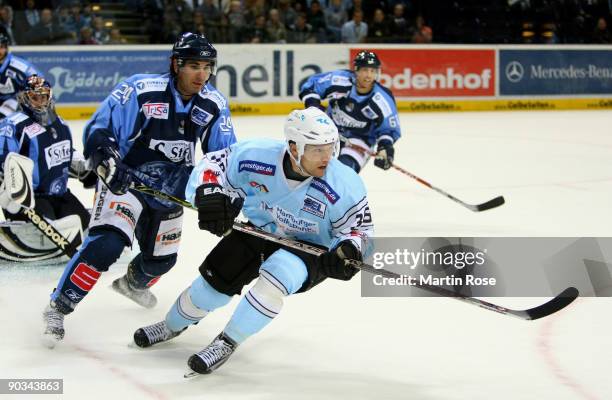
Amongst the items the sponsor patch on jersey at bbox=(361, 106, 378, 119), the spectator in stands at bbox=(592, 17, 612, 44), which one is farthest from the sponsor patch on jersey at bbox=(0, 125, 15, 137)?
the spectator in stands at bbox=(592, 17, 612, 44)

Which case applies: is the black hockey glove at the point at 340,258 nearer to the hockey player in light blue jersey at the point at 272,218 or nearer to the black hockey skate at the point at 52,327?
the hockey player in light blue jersey at the point at 272,218

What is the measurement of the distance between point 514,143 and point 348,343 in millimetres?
7017

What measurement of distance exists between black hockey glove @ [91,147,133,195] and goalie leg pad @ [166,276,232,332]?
0.49m

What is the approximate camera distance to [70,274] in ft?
12.3

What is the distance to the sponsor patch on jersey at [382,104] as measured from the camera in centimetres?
669

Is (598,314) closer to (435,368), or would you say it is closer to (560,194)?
(435,368)

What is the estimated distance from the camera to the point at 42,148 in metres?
5.23

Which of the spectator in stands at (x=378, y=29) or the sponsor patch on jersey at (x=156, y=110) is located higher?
the sponsor patch on jersey at (x=156, y=110)

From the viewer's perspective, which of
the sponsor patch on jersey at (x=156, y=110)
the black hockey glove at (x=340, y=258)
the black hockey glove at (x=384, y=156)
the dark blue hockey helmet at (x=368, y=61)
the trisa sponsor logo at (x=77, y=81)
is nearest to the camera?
the black hockey glove at (x=340, y=258)

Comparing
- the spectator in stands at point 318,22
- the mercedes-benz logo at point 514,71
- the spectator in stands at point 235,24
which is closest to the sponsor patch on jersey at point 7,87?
the spectator in stands at point 235,24

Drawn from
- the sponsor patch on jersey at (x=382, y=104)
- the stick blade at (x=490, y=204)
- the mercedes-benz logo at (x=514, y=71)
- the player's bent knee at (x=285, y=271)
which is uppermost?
the player's bent knee at (x=285, y=271)

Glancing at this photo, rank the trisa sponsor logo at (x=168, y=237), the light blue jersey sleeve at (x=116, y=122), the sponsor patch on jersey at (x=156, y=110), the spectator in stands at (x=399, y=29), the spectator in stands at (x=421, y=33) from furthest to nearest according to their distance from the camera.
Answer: the spectator in stands at (x=421, y=33) → the spectator in stands at (x=399, y=29) → the trisa sponsor logo at (x=168, y=237) → the sponsor patch on jersey at (x=156, y=110) → the light blue jersey sleeve at (x=116, y=122)

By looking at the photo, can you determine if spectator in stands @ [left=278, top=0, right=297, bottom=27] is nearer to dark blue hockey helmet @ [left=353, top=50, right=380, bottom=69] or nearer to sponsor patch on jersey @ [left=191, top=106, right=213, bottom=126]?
dark blue hockey helmet @ [left=353, top=50, right=380, bottom=69]

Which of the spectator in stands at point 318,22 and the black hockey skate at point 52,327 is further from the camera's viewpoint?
the spectator in stands at point 318,22
